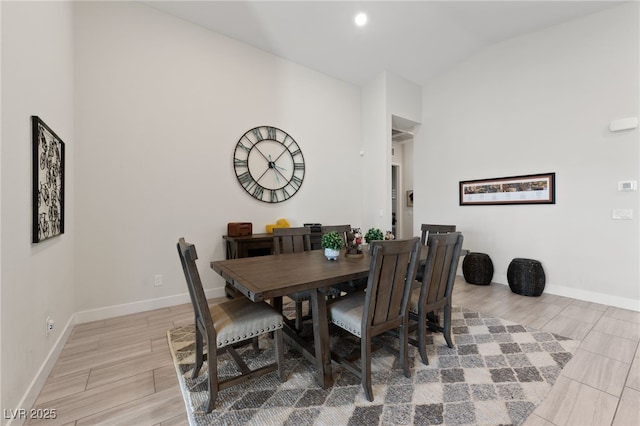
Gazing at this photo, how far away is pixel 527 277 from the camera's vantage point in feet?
11.6

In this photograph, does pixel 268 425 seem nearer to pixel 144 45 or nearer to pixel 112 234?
pixel 112 234

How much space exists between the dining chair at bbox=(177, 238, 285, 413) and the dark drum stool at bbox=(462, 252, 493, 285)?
11.4 feet

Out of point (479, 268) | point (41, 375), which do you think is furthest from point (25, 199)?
point (479, 268)

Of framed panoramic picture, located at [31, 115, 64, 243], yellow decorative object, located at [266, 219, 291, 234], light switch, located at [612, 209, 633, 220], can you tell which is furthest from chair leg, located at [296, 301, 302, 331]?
light switch, located at [612, 209, 633, 220]

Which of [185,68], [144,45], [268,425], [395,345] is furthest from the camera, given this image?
[185,68]

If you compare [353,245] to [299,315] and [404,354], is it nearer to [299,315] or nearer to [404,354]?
[299,315]

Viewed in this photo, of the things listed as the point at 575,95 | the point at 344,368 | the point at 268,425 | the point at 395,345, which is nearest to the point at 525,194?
the point at 575,95

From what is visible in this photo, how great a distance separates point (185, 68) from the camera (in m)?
3.28

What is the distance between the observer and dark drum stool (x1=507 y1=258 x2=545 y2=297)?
3494mm

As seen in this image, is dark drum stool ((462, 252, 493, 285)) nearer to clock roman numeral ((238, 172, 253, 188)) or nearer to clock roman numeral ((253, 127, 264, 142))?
clock roman numeral ((238, 172, 253, 188))

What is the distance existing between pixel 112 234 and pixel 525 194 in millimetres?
5293

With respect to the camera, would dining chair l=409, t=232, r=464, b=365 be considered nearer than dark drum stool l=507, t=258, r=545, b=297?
Yes

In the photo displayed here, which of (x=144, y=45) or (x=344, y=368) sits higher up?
(x=144, y=45)

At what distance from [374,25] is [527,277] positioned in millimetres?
3887
